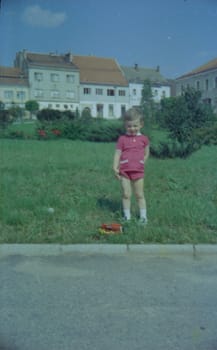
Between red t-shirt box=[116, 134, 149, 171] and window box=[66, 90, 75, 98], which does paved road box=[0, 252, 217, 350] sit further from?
window box=[66, 90, 75, 98]

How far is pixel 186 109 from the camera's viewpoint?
12.0 m

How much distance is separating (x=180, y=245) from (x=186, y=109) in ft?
28.0

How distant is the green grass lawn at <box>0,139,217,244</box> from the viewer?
4.39 m

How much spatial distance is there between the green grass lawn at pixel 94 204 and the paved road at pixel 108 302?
51 cm

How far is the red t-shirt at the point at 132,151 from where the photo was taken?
4.68 metres

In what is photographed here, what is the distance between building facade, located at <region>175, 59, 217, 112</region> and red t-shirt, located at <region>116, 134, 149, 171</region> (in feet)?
19.8

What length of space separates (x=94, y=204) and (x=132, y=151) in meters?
1.37

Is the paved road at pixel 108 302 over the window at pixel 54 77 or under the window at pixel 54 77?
under

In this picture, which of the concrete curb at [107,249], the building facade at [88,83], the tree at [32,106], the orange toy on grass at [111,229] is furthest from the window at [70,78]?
the concrete curb at [107,249]

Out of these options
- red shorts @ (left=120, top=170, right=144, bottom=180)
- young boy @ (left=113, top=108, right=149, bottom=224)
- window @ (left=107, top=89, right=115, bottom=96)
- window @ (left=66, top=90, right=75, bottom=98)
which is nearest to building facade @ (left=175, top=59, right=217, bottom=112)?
window @ (left=107, top=89, right=115, bottom=96)

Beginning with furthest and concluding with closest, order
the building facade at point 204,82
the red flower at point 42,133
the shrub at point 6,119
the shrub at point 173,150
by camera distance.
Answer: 1. the red flower at point 42,133
2. the shrub at point 6,119
3. the shrub at point 173,150
4. the building facade at point 204,82

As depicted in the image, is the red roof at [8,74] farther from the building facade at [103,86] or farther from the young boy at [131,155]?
the building facade at [103,86]

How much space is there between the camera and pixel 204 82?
37.0 ft

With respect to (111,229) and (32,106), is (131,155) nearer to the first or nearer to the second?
(111,229)
